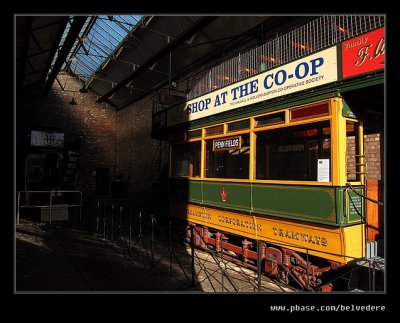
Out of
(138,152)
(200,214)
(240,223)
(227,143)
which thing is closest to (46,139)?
(138,152)

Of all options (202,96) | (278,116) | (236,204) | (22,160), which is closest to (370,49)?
(278,116)

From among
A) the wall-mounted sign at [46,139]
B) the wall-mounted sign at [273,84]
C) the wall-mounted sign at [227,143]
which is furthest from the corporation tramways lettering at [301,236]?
the wall-mounted sign at [46,139]

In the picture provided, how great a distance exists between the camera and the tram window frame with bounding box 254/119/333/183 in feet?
19.8

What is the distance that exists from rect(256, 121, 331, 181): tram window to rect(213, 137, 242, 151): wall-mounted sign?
44 cm

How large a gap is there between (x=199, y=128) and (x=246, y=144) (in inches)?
75.4

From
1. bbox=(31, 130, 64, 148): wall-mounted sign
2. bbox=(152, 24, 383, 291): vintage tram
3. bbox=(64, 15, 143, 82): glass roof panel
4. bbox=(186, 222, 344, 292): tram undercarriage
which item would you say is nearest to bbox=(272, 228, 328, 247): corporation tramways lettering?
bbox=(152, 24, 383, 291): vintage tram

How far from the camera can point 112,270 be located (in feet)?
→ 20.5

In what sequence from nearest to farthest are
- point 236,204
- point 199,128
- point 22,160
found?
point 236,204 < point 199,128 < point 22,160

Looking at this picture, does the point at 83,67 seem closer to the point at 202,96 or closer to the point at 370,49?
the point at 202,96

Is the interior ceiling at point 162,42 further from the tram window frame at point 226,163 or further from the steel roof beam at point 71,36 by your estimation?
the tram window frame at point 226,163

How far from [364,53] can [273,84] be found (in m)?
1.71

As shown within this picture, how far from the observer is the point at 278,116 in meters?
5.80

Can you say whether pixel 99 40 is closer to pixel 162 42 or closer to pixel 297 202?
pixel 162 42

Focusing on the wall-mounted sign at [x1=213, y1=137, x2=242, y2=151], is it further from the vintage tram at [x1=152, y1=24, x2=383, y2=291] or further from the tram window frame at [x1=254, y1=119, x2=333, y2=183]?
the tram window frame at [x1=254, y1=119, x2=333, y2=183]
